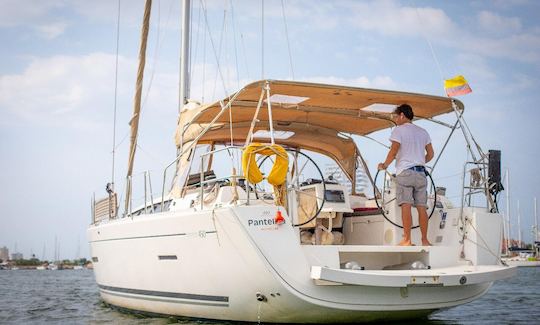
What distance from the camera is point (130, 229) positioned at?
9.05 meters

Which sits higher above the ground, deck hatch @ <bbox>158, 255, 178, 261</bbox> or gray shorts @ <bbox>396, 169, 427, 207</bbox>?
gray shorts @ <bbox>396, 169, 427, 207</bbox>

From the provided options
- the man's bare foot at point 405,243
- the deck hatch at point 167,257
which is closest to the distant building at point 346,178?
the man's bare foot at point 405,243

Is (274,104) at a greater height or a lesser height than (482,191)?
greater

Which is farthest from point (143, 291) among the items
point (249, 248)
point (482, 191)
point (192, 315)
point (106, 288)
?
point (482, 191)

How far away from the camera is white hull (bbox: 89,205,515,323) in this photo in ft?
22.1

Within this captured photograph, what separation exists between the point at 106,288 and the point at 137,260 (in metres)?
2.15

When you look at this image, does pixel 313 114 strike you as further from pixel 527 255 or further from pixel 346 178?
pixel 527 255

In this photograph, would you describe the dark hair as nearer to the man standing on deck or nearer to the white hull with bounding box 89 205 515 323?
the man standing on deck

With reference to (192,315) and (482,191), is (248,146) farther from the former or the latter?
(482,191)

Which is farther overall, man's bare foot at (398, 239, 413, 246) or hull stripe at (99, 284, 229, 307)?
man's bare foot at (398, 239, 413, 246)

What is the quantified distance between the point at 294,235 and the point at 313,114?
3.05 m

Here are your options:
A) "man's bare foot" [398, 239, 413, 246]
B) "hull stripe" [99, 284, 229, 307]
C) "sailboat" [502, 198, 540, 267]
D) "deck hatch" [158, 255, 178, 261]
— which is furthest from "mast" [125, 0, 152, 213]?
"sailboat" [502, 198, 540, 267]

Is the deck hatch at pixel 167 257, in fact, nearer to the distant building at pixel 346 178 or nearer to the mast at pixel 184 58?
the distant building at pixel 346 178

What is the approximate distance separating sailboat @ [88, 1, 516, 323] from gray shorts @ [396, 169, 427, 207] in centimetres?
44
